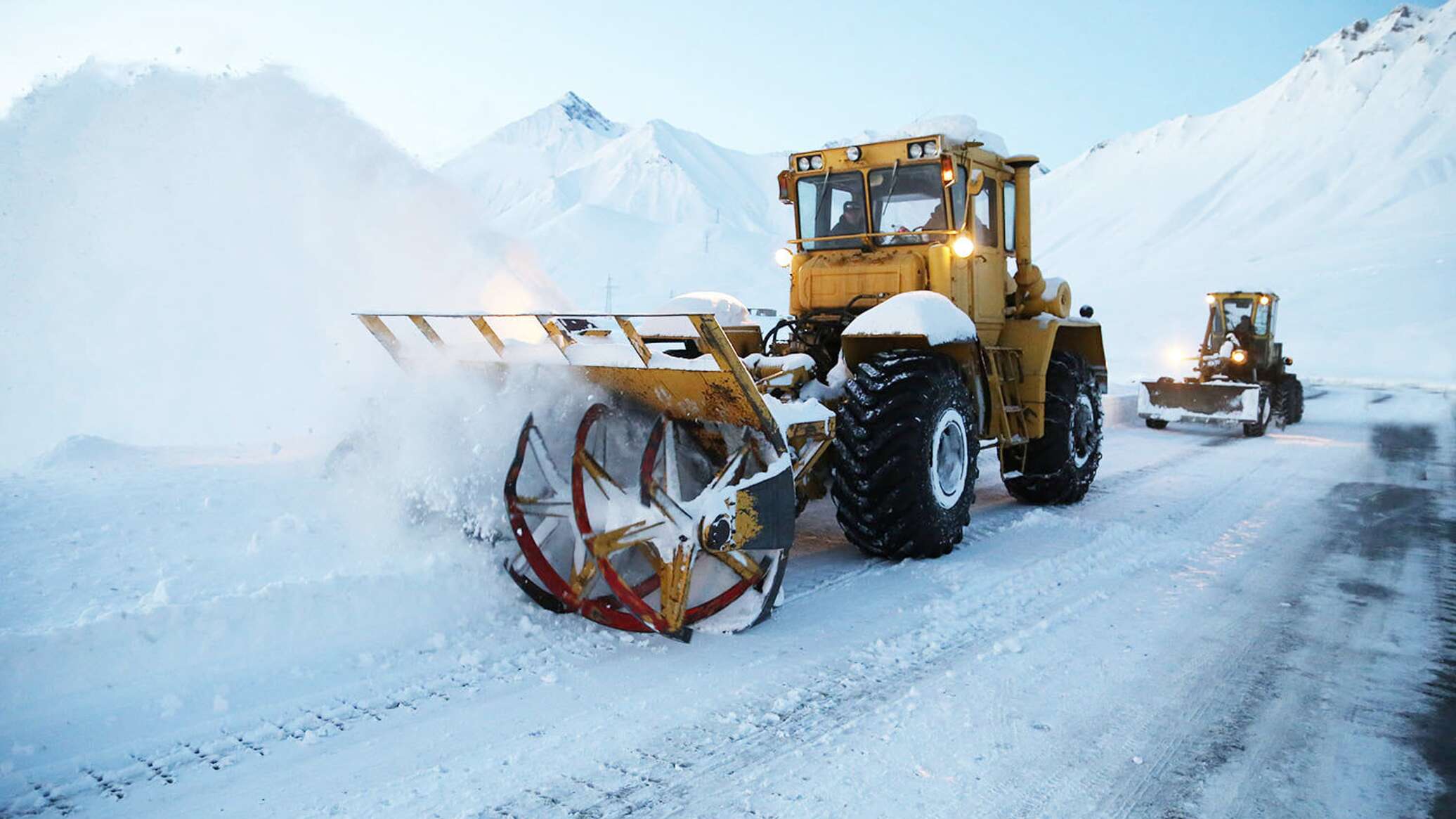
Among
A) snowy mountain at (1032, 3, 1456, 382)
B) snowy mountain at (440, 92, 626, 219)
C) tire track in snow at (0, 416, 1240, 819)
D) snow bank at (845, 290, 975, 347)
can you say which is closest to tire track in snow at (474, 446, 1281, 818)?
tire track in snow at (0, 416, 1240, 819)

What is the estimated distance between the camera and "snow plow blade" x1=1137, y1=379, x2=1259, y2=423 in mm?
13367

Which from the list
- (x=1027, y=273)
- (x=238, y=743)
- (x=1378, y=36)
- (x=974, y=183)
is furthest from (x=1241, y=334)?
(x=1378, y=36)

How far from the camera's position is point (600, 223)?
72375mm

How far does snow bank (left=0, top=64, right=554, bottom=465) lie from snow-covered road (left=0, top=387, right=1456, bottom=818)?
9.10 ft

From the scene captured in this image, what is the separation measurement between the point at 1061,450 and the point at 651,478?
174 inches

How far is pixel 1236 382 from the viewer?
48.1ft

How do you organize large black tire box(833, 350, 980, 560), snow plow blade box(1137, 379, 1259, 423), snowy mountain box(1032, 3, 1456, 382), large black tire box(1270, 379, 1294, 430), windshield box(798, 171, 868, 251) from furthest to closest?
snowy mountain box(1032, 3, 1456, 382) < large black tire box(1270, 379, 1294, 430) < snow plow blade box(1137, 379, 1259, 423) < windshield box(798, 171, 868, 251) < large black tire box(833, 350, 980, 560)

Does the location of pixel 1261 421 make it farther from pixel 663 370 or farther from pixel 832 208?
pixel 663 370

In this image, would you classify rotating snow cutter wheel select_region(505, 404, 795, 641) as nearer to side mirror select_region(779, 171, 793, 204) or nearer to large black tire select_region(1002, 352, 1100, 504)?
side mirror select_region(779, 171, 793, 204)

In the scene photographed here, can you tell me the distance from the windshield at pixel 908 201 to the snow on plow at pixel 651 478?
210 cm

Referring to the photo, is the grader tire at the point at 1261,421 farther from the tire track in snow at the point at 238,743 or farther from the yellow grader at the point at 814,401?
the tire track in snow at the point at 238,743

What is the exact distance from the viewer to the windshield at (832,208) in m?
6.73

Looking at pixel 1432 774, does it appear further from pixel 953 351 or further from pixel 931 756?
pixel 953 351

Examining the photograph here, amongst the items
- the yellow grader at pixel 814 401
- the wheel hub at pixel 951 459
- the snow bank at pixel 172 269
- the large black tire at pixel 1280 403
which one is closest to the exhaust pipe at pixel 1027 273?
the yellow grader at pixel 814 401
